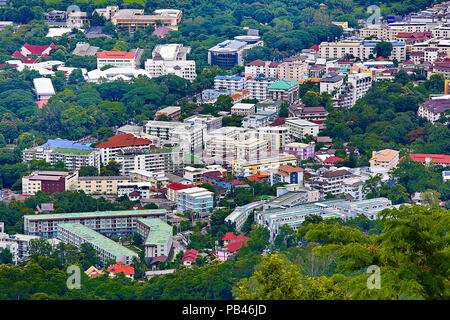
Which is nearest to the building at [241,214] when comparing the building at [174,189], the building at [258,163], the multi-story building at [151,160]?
the building at [174,189]

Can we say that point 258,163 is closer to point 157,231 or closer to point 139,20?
point 157,231

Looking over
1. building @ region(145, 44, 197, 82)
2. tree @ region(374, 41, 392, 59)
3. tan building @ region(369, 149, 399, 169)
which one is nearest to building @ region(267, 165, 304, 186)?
tan building @ region(369, 149, 399, 169)

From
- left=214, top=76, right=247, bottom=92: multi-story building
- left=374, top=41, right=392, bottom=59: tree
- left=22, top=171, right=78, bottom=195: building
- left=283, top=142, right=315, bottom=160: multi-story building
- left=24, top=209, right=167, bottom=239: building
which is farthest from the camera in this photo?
left=374, top=41, right=392, bottom=59: tree

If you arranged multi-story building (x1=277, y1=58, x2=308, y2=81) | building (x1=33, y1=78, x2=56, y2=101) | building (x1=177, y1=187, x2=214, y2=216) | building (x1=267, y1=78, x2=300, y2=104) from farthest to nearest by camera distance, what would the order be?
multi-story building (x1=277, y1=58, x2=308, y2=81) → building (x1=33, y1=78, x2=56, y2=101) → building (x1=267, y1=78, x2=300, y2=104) → building (x1=177, y1=187, x2=214, y2=216)

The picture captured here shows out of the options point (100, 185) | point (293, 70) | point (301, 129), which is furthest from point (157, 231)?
point (293, 70)

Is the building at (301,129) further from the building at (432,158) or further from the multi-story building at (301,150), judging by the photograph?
the building at (432,158)

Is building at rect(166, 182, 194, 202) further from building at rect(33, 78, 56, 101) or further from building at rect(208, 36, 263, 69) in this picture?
building at rect(208, 36, 263, 69)

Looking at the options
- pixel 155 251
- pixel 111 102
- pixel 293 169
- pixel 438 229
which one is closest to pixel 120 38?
pixel 111 102

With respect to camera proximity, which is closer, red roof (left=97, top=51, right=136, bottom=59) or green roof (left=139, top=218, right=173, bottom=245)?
green roof (left=139, top=218, right=173, bottom=245)
